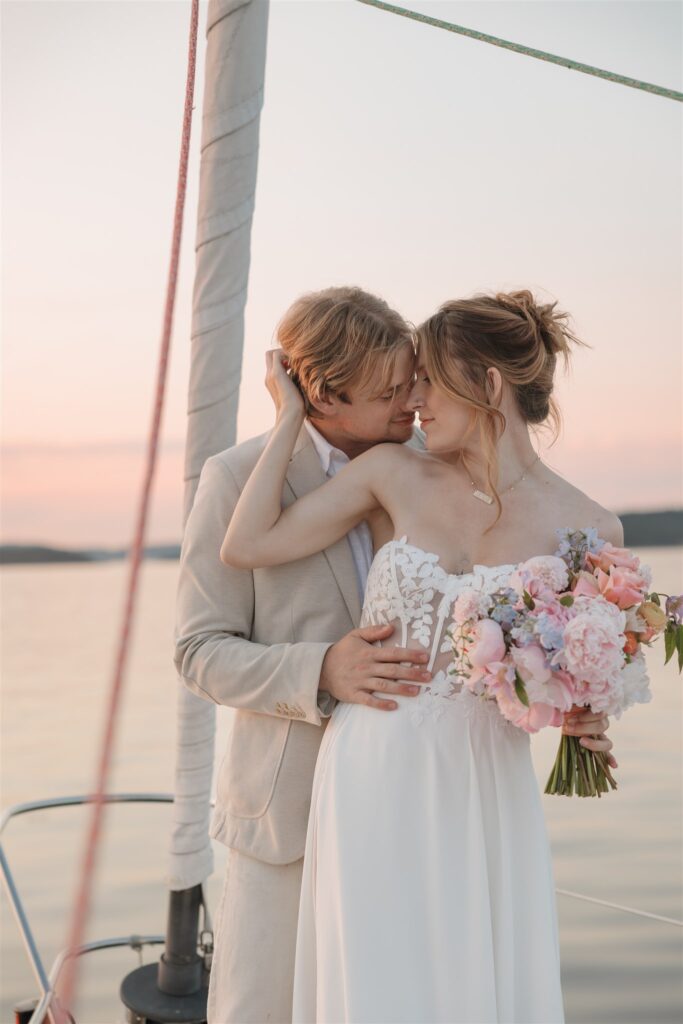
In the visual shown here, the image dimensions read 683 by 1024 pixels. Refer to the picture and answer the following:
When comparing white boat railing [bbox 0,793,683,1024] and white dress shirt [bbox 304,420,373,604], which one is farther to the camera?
white boat railing [bbox 0,793,683,1024]

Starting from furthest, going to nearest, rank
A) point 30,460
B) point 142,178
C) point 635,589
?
point 30,460
point 142,178
point 635,589

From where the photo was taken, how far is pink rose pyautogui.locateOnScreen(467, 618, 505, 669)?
2.02 meters

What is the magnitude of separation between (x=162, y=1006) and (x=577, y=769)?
1662 mm

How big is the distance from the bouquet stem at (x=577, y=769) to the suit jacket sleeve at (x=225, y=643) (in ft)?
1.50

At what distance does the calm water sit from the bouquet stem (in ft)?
1.33

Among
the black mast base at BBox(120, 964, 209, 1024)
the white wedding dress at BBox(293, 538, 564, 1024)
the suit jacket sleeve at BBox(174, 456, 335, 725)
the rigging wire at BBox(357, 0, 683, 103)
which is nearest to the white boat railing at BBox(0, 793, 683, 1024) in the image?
the black mast base at BBox(120, 964, 209, 1024)

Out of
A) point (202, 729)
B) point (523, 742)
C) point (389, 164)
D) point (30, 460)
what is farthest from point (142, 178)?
point (30, 460)

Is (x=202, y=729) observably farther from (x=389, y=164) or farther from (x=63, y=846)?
(x=389, y=164)

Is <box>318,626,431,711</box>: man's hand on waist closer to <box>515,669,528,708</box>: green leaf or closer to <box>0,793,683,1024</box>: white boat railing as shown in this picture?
<box>515,669,528,708</box>: green leaf

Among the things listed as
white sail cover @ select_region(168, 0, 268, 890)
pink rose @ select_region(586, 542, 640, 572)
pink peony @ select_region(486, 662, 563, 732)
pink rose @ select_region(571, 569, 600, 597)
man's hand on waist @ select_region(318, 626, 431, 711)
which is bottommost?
pink peony @ select_region(486, 662, 563, 732)

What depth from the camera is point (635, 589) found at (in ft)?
7.08

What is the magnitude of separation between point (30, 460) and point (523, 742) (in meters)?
10.2

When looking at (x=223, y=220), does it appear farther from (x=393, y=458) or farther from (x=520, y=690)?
(x=520, y=690)

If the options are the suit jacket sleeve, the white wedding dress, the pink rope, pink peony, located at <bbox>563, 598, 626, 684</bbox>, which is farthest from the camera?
the suit jacket sleeve
